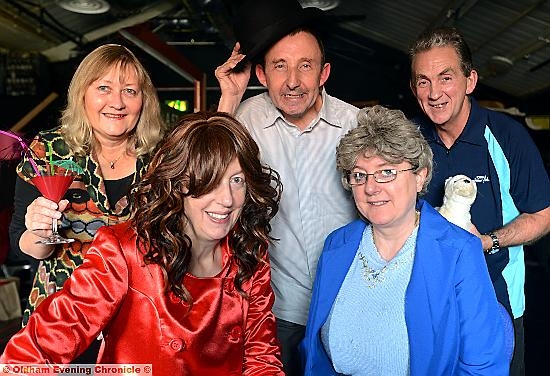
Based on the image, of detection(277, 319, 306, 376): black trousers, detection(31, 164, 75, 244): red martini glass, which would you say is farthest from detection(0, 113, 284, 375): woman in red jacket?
detection(277, 319, 306, 376): black trousers

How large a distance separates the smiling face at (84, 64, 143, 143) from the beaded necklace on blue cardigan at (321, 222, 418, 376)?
0.97 m

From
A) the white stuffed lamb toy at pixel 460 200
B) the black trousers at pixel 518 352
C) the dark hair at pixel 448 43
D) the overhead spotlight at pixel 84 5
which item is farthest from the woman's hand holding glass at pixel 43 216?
the overhead spotlight at pixel 84 5

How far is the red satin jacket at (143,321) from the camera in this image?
143 centimetres

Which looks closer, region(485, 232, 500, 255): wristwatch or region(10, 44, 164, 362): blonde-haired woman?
region(10, 44, 164, 362): blonde-haired woman

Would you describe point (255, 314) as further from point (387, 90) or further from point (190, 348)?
point (387, 90)

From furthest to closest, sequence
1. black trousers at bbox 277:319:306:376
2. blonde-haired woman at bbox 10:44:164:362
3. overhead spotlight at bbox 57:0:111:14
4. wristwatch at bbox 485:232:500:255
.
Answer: overhead spotlight at bbox 57:0:111:14
black trousers at bbox 277:319:306:376
wristwatch at bbox 485:232:500:255
blonde-haired woman at bbox 10:44:164:362

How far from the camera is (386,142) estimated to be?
1.94m

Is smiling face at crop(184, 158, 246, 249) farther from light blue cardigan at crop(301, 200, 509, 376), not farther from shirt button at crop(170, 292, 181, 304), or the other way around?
light blue cardigan at crop(301, 200, 509, 376)

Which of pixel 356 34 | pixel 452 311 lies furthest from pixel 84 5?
pixel 356 34

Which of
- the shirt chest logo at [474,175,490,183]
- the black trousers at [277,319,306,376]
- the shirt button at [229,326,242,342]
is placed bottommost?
the black trousers at [277,319,306,376]

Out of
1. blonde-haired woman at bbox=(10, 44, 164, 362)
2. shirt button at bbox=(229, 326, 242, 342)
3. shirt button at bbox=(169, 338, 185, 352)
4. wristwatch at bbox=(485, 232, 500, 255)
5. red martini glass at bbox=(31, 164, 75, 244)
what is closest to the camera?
shirt button at bbox=(169, 338, 185, 352)

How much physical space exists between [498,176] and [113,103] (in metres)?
1.47

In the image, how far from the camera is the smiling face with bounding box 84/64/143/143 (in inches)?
84.7

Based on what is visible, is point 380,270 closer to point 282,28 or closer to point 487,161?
point 487,161
